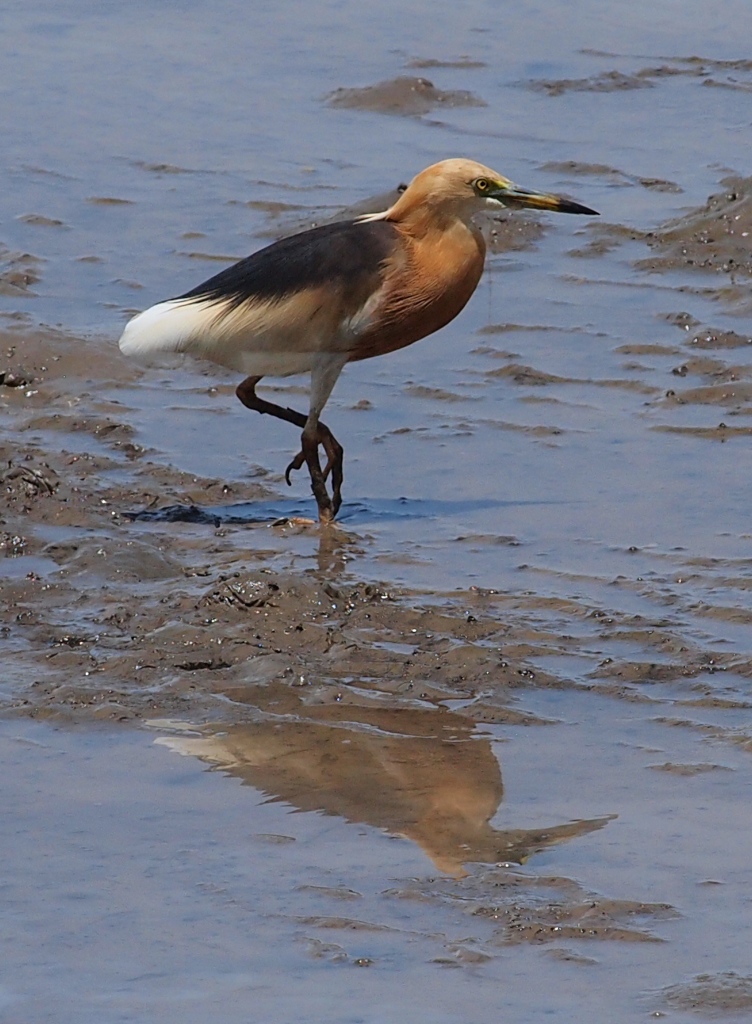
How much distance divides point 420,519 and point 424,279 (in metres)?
0.97

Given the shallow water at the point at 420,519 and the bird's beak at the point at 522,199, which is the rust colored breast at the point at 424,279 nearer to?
the bird's beak at the point at 522,199

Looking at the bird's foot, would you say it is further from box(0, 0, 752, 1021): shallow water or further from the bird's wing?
the bird's wing

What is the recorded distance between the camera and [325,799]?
5.57 meters

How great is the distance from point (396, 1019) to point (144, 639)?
7.86ft

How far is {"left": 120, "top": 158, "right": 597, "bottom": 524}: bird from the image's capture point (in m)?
7.79

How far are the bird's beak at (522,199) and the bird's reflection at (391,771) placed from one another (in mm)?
2571

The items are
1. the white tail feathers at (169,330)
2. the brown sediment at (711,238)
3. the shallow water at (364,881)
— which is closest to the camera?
the shallow water at (364,881)

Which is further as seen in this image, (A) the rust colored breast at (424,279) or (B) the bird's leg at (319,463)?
(B) the bird's leg at (319,463)

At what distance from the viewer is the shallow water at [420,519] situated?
16.4ft

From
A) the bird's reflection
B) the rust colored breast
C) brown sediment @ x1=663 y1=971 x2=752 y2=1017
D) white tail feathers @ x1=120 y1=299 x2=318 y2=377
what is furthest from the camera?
white tail feathers @ x1=120 y1=299 x2=318 y2=377

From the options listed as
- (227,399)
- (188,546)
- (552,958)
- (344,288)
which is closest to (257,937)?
(552,958)

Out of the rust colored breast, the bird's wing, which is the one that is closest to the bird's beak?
the rust colored breast

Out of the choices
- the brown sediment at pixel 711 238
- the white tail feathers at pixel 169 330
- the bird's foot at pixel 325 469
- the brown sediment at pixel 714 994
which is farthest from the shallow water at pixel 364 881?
the brown sediment at pixel 711 238

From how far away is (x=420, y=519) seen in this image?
26.1 feet
